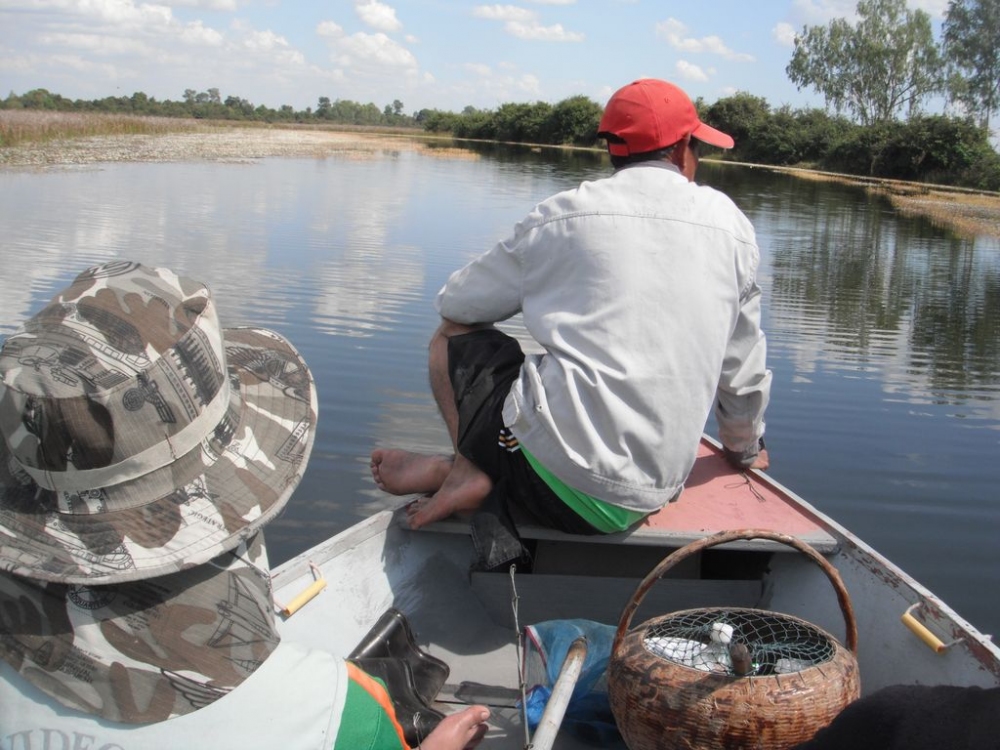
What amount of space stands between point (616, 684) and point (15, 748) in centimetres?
127

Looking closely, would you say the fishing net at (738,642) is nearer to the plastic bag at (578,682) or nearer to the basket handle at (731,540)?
the basket handle at (731,540)

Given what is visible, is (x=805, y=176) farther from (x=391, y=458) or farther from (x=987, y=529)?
(x=391, y=458)

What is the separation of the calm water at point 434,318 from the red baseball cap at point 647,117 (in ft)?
10.7

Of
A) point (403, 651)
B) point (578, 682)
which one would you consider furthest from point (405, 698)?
point (578, 682)

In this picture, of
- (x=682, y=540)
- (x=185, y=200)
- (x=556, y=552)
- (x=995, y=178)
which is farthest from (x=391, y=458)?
(x=995, y=178)

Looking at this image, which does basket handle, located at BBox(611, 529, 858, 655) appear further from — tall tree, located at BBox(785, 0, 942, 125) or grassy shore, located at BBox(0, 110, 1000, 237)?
tall tree, located at BBox(785, 0, 942, 125)

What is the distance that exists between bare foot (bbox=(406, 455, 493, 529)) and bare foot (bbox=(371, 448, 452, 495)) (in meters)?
0.07

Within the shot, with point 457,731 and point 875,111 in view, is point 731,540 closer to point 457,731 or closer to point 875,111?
point 457,731

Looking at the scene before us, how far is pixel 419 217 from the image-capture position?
17.8m

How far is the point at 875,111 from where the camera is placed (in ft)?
235

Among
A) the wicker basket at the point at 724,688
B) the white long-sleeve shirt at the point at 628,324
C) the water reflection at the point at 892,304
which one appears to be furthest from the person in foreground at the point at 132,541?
the water reflection at the point at 892,304

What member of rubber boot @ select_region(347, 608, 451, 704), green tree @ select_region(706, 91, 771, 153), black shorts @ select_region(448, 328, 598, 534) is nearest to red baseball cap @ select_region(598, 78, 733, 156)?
black shorts @ select_region(448, 328, 598, 534)

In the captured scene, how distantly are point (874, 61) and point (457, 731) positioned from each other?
76.6 meters

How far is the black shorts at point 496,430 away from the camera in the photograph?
2793 mm
